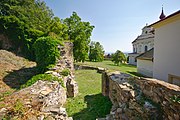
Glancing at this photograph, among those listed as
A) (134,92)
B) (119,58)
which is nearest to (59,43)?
(134,92)

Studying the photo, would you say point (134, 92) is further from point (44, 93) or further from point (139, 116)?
point (44, 93)

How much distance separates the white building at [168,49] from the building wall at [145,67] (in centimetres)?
747

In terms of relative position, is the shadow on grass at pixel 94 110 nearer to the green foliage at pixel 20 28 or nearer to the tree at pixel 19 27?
the green foliage at pixel 20 28

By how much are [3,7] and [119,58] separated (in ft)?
71.6

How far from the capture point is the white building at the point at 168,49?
8.55m

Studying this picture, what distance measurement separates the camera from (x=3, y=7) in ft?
57.2

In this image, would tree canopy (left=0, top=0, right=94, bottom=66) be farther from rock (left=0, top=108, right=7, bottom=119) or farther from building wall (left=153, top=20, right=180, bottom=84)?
rock (left=0, top=108, right=7, bottom=119)

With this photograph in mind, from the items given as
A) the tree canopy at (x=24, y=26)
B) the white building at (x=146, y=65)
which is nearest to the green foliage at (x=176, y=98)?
the tree canopy at (x=24, y=26)

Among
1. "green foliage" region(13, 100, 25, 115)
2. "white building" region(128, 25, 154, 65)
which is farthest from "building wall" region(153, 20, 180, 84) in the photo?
"white building" region(128, 25, 154, 65)

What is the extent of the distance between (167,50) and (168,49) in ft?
0.41

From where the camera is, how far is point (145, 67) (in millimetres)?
19375

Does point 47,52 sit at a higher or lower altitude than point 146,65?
higher

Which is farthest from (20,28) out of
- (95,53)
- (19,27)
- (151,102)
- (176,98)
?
(95,53)

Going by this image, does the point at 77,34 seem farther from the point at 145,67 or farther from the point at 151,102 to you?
the point at 151,102
